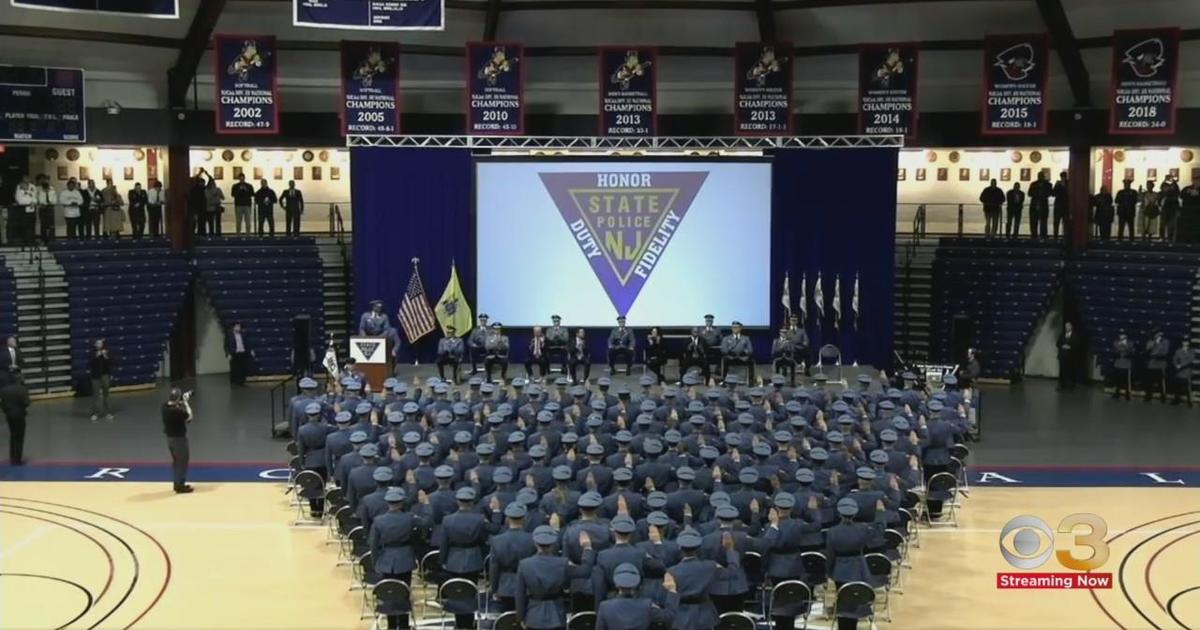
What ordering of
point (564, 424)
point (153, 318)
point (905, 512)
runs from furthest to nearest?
1. point (153, 318)
2. point (564, 424)
3. point (905, 512)

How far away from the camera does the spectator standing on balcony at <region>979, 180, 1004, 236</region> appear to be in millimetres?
33469

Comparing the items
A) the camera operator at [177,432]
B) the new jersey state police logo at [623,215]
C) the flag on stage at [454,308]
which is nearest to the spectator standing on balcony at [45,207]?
the flag on stage at [454,308]

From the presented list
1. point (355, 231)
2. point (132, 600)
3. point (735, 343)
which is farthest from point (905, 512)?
point (355, 231)

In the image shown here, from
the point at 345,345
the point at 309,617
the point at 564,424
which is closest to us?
the point at 309,617

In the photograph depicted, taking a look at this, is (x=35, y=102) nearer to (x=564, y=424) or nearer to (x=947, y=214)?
(x=564, y=424)

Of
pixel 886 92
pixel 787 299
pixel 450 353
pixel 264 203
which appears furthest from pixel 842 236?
pixel 264 203

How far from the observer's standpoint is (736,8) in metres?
31.7

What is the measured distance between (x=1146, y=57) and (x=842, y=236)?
24.6 feet

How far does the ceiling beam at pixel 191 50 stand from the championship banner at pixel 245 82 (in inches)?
86.8

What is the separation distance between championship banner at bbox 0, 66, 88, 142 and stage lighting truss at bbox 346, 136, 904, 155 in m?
6.47

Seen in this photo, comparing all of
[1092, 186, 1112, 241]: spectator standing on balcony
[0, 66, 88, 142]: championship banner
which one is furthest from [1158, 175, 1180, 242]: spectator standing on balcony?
[0, 66, 88, 142]: championship banner

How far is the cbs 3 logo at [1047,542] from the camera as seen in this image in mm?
16578

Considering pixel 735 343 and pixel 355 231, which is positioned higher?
pixel 355 231

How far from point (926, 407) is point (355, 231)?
15.0 meters
